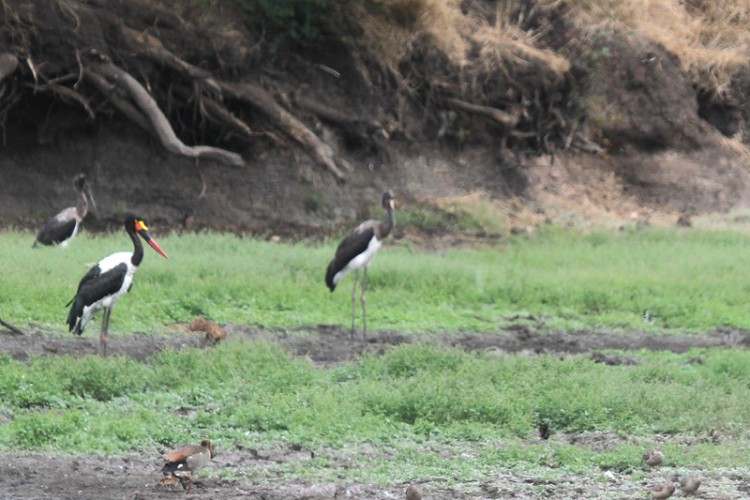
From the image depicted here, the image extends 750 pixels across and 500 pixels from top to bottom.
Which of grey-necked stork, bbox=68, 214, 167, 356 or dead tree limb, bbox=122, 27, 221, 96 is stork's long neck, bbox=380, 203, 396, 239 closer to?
grey-necked stork, bbox=68, 214, 167, 356

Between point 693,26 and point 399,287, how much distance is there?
13.5 metres

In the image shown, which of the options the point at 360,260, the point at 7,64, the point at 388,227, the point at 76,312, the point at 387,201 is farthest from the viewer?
the point at 7,64

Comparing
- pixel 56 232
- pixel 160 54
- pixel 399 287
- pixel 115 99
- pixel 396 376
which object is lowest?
pixel 399 287

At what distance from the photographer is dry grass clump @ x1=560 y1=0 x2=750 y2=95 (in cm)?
2455

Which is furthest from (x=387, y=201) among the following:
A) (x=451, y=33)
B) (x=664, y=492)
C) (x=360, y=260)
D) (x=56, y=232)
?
(x=664, y=492)

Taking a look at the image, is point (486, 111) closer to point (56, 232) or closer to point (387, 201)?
point (387, 201)

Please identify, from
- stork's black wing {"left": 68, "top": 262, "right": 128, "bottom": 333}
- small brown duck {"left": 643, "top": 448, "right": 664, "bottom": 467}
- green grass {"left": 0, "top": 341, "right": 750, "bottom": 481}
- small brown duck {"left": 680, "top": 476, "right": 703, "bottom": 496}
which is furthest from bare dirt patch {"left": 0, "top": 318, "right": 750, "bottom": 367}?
small brown duck {"left": 680, "top": 476, "right": 703, "bottom": 496}

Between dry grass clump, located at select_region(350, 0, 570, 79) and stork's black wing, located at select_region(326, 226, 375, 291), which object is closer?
stork's black wing, located at select_region(326, 226, 375, 291)

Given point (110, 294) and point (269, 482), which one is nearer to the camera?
point (269, 482)

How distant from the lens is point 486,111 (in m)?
22.3

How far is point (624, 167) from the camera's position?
2447 centimetres

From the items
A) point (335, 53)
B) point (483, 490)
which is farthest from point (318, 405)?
point (335, 53)

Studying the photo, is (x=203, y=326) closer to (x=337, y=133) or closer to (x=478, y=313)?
→ (x=478, y=313)

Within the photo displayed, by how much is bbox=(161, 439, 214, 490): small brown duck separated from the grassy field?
59cm
